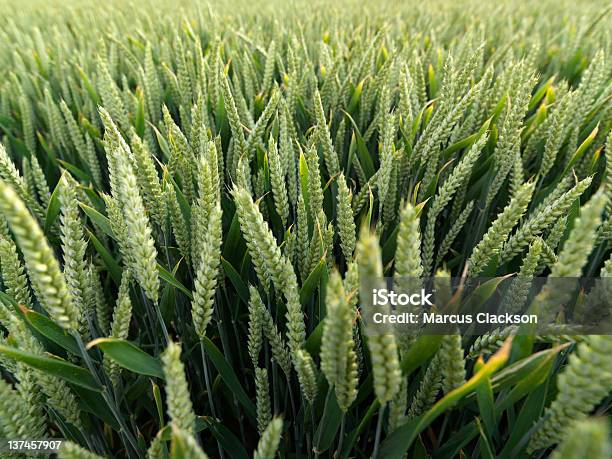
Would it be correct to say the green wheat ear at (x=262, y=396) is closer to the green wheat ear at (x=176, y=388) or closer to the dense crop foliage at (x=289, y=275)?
the dense crop foliage at (x=289, y=275)

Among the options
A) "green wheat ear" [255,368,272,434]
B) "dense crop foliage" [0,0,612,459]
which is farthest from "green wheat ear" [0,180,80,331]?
"green wheat ear" [255,368,272,434]

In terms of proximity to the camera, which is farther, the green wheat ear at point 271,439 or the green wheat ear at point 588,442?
the green wheat ear at point 271,439

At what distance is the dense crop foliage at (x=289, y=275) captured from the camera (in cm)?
46

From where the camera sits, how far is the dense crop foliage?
463mm

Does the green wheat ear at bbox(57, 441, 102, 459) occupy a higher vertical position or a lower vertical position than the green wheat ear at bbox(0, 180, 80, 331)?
lower

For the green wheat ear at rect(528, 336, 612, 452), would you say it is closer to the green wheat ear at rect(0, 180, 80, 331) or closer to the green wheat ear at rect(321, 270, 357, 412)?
the green wheat ear at rect(321, 270, 357, 412)

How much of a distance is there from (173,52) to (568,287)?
2022 millimetres

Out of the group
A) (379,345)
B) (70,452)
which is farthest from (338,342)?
(70,452)

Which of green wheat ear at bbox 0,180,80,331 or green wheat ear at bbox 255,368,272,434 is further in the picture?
green wheat ear at bbox 255,368,272,434

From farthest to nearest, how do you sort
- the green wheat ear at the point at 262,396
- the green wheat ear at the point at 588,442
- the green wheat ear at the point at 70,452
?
the green wheat ear at the point at 262,396 < the green wheat ear at the point at 70,452 < the green wheat ear at the point at 588,442

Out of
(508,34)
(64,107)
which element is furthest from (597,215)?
(508,34)

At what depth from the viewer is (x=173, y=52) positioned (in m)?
2.01

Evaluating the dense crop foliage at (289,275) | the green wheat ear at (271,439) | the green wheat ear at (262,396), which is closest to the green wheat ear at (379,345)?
the dense crop foliage at (289,275)

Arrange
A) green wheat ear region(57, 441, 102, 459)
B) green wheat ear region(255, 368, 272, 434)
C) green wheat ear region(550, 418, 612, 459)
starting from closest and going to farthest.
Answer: green wheat ear region(550, 418, 612, 459) < green wheat ear region(57, 441, 102, 459) < green wheat ear region(255, 368, 272, 434)
